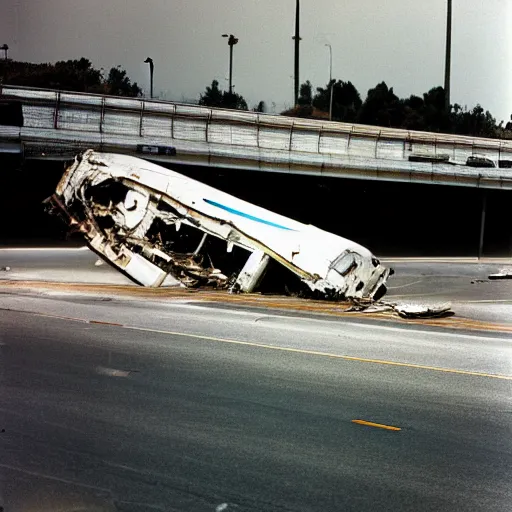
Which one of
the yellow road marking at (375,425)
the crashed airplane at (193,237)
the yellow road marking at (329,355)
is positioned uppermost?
the crashed airplane at (193,237)

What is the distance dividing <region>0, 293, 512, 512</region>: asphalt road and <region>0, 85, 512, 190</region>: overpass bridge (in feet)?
67.6

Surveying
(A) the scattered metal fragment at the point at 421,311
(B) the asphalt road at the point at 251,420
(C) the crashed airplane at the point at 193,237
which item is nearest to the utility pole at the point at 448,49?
(C) the crashed airplane at the point at 193,237

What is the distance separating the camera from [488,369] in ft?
36.1

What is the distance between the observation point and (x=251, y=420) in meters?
8.19

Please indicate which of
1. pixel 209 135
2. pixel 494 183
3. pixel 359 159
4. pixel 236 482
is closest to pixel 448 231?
pixel 494 183

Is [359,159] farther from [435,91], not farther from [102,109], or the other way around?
[435,91]

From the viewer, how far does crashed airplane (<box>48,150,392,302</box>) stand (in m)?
18.7

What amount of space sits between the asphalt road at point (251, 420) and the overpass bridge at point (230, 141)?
67.6ft

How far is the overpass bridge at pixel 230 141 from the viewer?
33.3m

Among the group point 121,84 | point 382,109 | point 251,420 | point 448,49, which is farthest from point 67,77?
point 251,420

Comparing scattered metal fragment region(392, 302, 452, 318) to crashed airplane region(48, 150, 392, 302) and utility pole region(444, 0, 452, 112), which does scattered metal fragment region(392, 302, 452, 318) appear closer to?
crashed airplane region(48, 150, 392, 302)

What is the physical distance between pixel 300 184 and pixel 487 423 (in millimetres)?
32583

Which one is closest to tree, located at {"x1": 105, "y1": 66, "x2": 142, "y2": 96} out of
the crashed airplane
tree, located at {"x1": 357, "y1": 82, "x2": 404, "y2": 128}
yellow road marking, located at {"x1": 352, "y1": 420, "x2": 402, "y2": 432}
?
tree, located at {"x1": 357, "y1": 82, "x2": 404, "y2": 128}

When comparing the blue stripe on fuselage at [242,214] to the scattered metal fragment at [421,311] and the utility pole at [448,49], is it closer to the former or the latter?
the scattered metal fragment at [421,311]
